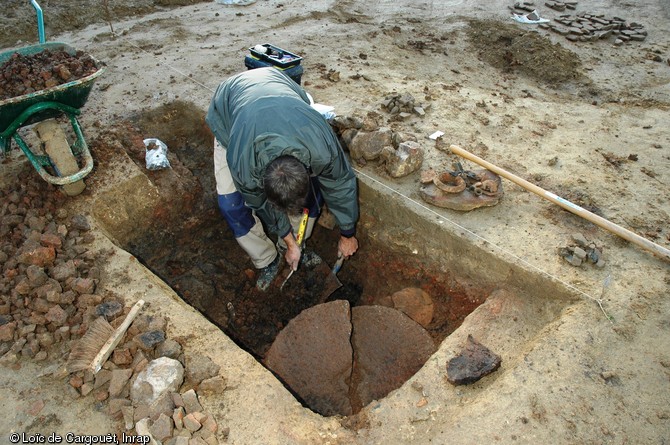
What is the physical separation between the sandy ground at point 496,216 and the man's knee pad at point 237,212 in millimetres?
718

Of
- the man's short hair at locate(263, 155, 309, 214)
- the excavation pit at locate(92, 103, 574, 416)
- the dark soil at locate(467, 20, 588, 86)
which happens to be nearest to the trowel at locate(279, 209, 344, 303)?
the excavation pit at locate(92, 103, 574, 416)

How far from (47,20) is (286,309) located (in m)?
5.95

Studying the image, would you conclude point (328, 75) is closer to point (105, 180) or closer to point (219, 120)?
point (219, 120)

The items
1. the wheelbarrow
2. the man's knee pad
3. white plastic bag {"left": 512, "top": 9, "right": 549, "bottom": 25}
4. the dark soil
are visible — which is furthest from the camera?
white plastic bag {"left": 512, "top": 9, "right": 549, "bottom": 25}

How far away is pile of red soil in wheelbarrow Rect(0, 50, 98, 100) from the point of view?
3.10 m

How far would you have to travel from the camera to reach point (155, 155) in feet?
12.8

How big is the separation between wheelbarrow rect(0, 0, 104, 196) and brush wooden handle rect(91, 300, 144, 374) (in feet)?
3.99

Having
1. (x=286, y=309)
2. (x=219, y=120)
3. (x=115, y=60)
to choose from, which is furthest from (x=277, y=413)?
(x=115, y=60)

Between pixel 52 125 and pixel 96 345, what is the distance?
1722mm

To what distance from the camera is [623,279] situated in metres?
2.81

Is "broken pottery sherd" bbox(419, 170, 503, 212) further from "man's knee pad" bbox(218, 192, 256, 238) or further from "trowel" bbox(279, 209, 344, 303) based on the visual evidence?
"man's knee pad" bbox(218, 192, 256, 238)

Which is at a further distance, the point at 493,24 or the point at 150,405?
the point at 493,24

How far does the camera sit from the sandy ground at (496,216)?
2262 millimetres

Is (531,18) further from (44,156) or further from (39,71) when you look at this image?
(44,156)
